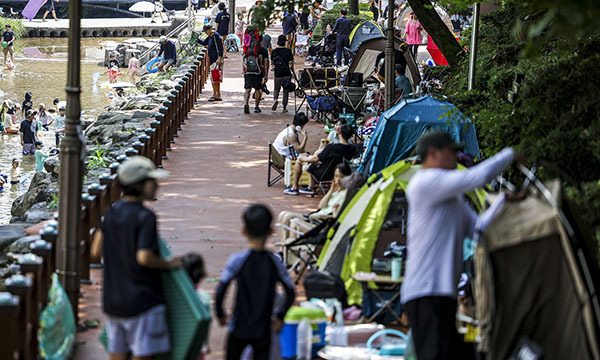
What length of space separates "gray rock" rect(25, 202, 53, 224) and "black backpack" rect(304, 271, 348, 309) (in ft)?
24.7

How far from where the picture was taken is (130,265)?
20.3 ft

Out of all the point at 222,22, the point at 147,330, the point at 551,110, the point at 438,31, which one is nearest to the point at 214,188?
the point at 438,31

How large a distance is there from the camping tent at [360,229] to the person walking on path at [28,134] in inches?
867

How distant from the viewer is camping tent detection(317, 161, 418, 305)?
375 inches

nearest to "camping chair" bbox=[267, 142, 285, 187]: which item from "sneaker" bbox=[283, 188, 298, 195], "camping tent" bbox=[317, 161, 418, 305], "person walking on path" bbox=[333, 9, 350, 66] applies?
"sneaker" bbox=[283, 188, 298, 195]

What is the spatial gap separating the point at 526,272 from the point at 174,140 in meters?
14.0

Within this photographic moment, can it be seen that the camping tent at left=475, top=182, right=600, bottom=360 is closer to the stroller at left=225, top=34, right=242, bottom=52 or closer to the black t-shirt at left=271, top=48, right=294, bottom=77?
the black t-shirt at left=271, top=48, right=294, bottom=77

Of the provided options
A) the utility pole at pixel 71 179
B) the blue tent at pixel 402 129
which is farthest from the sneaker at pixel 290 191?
the utility pole at pixel 71 179

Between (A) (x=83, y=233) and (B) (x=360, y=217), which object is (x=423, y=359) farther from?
(A) (x=83, y=233)

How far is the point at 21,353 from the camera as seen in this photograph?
7.53m

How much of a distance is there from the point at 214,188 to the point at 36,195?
6322 mm

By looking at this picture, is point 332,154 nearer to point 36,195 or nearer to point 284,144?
point 284,144

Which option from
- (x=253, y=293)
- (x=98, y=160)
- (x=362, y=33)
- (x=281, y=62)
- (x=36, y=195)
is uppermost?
(x=362, y=33)

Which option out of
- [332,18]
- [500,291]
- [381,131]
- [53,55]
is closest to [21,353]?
[500,291]
